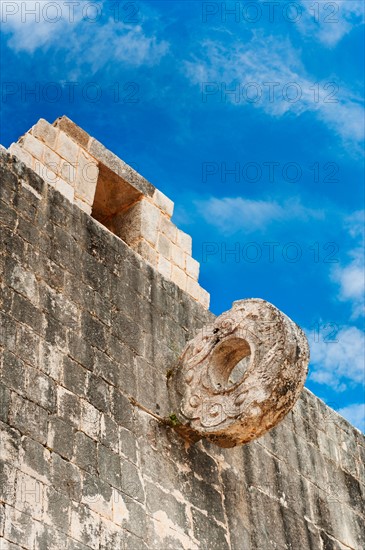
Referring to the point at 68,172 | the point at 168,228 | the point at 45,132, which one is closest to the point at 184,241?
the point at 168,228

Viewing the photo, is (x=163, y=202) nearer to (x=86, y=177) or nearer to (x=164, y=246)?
(x=164, y=246)

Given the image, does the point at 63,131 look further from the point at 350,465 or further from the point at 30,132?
the point at 350,465

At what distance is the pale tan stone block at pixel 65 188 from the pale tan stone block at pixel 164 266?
1.00m

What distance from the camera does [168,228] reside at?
8977 millimetres

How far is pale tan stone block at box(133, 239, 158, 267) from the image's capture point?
8430 millimetres

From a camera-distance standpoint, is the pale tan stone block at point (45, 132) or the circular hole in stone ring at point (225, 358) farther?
the pale tan stone block at point (45, 132)

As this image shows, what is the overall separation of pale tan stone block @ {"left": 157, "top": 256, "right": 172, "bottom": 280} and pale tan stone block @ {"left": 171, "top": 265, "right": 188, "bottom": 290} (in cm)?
5

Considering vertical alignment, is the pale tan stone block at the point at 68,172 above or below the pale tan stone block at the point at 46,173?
above

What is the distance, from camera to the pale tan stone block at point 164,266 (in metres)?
8.49

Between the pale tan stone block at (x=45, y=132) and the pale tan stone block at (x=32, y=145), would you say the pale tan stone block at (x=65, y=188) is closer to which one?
the pale tan stone block at (x=32, y=145)

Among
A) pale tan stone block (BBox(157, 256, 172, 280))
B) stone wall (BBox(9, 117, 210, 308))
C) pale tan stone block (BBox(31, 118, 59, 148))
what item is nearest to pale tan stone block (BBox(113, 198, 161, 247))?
stone wall (BBox(9, 117, 210, 308))

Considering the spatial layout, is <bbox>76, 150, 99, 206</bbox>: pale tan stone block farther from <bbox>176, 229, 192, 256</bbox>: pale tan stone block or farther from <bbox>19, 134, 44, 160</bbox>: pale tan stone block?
<bbox>176, 229, 192, 256</bbox>: pale tan stone block

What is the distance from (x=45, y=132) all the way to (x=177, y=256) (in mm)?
1603

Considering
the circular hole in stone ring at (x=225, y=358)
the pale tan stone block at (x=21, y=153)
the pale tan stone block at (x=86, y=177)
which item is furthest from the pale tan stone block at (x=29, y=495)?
the pale tan stone block at (x=86, y=177)
